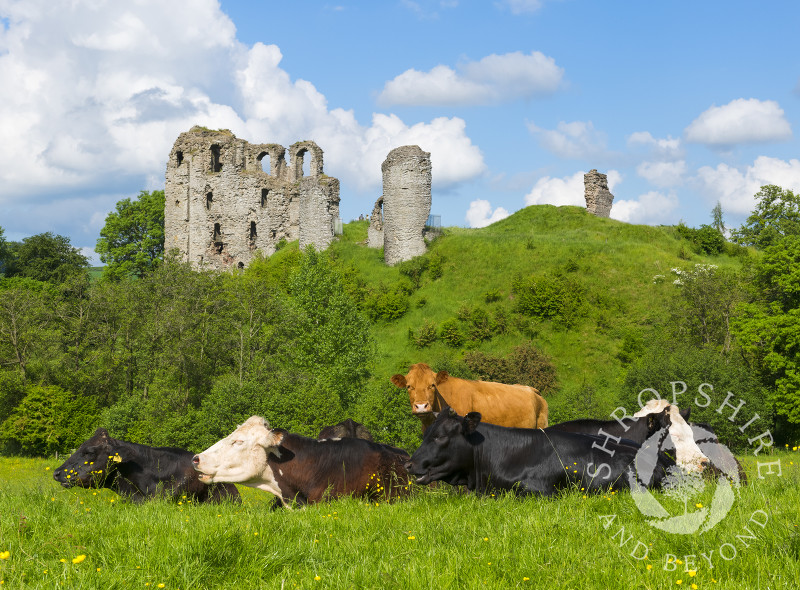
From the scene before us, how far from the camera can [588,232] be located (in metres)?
54.1

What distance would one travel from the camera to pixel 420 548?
→ 514 cm

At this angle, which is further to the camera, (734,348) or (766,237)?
(766,237)

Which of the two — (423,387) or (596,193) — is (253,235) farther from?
(423,387)

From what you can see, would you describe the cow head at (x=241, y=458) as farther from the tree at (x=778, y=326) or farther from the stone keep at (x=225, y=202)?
the stone keep at (x=225, y=202)

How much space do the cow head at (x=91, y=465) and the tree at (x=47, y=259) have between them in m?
60.8

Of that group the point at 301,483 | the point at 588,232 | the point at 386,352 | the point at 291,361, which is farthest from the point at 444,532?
the point at 588,232

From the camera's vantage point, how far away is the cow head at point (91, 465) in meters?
9.23

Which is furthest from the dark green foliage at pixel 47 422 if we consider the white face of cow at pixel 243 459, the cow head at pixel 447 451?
the cow head at pixel 447 451

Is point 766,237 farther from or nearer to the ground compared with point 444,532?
farther from the ground

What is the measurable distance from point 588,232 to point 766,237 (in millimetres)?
16178

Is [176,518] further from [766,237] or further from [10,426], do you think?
[766,237]

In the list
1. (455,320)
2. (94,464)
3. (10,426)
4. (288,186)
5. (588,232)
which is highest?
(288,186)

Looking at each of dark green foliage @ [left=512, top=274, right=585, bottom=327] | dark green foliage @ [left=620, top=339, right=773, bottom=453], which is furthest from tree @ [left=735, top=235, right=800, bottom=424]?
dark green foliage @ [left=512, top=274, right=585, bottom=327]

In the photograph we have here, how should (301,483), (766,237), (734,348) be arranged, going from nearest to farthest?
(301,483) → (734,348) → (766,237)
